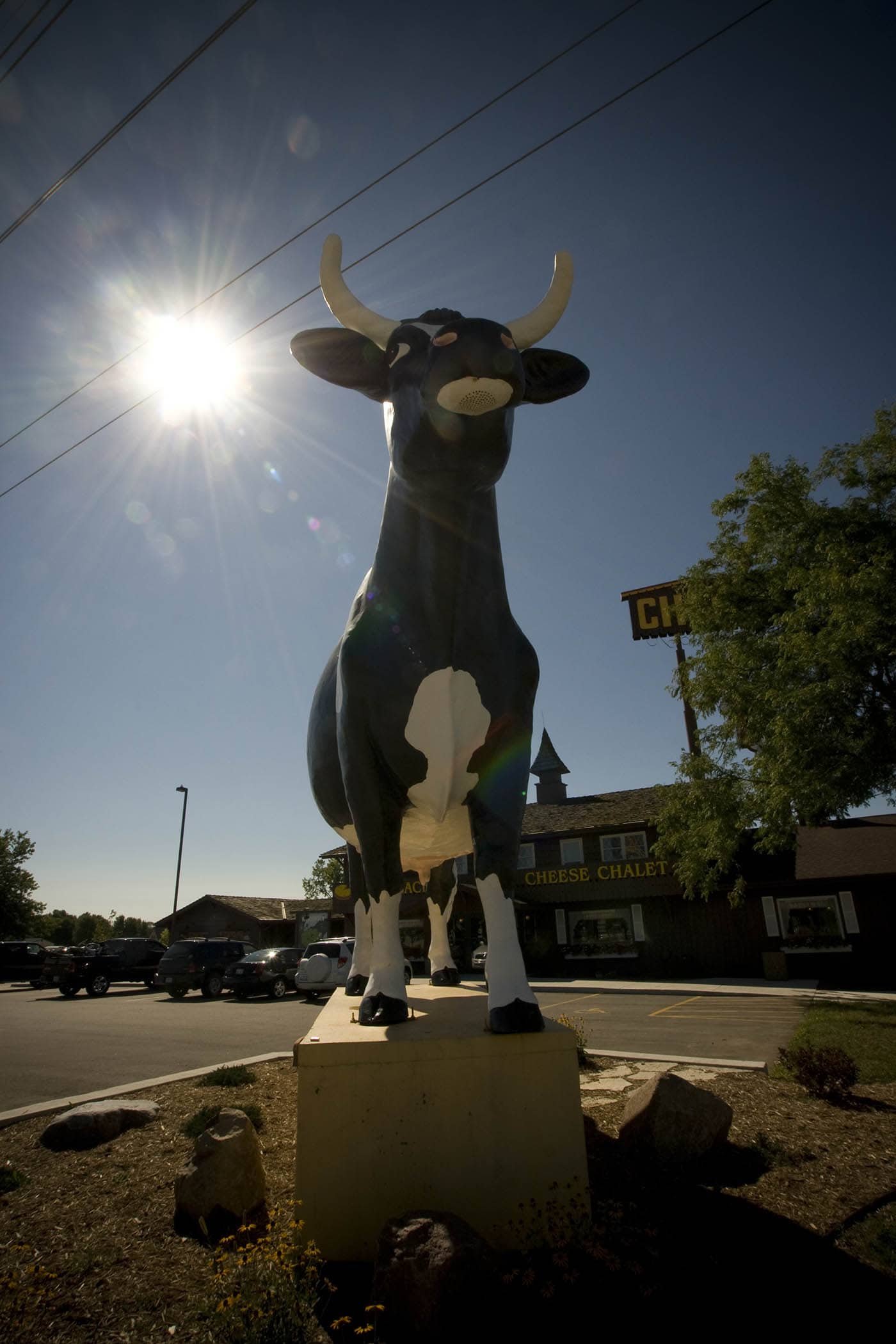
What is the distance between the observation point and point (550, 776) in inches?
1339

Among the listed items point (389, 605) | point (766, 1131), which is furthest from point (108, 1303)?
point (766, 1131)

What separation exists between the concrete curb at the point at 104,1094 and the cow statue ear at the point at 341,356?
18.0 ft

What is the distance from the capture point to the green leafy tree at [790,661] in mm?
12992

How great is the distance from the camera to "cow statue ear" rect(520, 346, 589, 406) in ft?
11.3

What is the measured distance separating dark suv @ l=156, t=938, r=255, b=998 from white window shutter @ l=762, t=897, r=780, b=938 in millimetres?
15797

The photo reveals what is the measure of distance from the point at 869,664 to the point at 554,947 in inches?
645

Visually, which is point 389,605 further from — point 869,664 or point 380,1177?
point 869,664

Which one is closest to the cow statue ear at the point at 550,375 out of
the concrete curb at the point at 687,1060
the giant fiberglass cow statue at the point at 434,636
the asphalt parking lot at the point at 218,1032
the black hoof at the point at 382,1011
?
the giant fiberglass cow statue at the point at 434,636

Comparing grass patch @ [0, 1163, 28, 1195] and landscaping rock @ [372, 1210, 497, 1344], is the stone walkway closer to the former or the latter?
landscaping rock @ [372, 1210, 497, 1344]

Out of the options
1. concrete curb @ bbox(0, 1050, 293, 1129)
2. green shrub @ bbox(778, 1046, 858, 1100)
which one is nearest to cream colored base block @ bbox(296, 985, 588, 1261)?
green shrub @ bbox(778, 1046, 858, 1100)

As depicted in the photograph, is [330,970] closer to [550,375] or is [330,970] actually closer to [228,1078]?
[228,1078]

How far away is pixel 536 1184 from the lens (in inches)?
105

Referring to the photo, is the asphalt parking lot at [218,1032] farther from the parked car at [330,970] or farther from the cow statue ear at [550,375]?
the cow statue ear at [550,375]

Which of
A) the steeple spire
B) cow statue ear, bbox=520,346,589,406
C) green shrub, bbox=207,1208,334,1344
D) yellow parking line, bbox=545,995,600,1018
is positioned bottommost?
yellow parking line, bbox=545,995,600,1018
